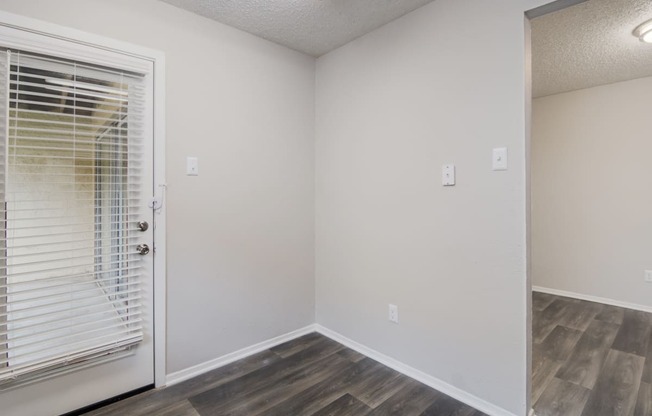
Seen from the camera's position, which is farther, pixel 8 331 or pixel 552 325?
pixel 552 325

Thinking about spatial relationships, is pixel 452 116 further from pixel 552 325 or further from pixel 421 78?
pixel 552 325

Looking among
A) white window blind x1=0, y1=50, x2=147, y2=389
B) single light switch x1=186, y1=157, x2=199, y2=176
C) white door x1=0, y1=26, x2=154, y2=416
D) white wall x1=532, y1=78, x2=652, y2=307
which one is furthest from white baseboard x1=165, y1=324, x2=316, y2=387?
white wall x1=532, y1=78, x2=652, y2=307

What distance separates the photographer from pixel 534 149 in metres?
4.04

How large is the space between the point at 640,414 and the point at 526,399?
0.72 metres

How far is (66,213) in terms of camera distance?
5.46 feet

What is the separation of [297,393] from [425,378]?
0.81 m

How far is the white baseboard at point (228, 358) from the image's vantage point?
80.1 inches

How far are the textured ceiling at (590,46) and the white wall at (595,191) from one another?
11.7 inches

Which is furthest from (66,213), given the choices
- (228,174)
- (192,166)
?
(228,174)

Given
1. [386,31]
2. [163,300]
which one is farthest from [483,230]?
[163,300]

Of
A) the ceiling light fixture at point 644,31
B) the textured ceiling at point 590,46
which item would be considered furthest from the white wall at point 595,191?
the ceiling light fixture at point 644,31

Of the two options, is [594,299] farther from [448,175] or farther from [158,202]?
[158,202]

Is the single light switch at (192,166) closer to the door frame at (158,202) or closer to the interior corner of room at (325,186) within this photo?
the interior corner of room at (325,186)

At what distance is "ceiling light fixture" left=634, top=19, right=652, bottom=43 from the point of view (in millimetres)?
2213
